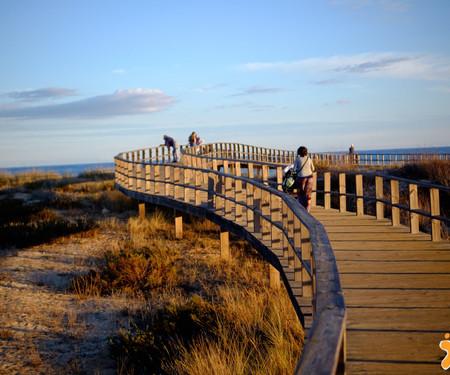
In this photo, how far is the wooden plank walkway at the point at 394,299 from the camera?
436 cm

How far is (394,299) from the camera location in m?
5.87

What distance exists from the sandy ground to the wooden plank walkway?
155 inches

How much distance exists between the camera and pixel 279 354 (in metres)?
6.11

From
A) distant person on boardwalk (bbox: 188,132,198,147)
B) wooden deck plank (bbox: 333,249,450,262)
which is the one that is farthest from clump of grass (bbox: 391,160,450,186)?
distant person on boardwalk (bbox: 188,132,198,147)

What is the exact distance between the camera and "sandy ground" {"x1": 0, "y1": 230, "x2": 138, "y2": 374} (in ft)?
24.9

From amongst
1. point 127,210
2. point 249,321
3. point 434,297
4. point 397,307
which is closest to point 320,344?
point 397,307

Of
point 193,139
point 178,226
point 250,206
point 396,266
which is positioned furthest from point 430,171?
point 193,139

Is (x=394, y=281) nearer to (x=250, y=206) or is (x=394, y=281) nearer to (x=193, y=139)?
(x=250, y=206)

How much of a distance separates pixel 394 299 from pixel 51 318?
631 cm

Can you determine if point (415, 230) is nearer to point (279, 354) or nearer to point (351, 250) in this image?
point (351, 250)

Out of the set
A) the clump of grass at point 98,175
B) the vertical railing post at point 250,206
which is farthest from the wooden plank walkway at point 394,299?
the clump of grass at point 98,175

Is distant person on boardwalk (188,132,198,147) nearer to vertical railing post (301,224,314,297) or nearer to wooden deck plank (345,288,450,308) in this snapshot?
wooden deck plank (345,288,450,308)

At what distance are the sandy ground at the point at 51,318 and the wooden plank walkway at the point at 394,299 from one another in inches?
155

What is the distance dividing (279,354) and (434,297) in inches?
75.7
